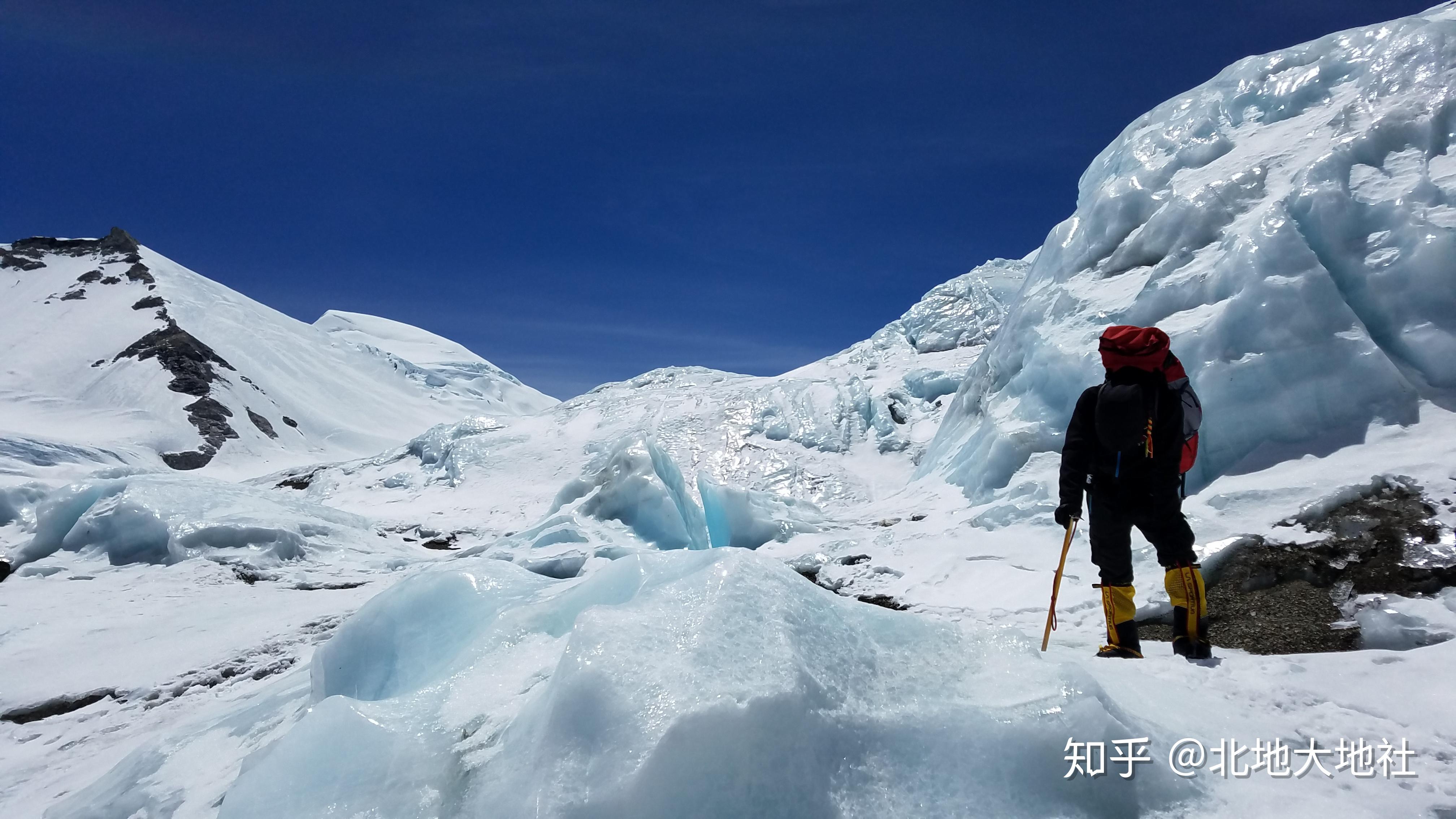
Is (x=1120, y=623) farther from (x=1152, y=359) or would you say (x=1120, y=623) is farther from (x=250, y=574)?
(x=250, y=574)

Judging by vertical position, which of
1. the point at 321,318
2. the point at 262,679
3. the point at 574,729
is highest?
the point at 321,318

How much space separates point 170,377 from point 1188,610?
5537cm

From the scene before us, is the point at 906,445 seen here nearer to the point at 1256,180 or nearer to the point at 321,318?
the point at 1256,180

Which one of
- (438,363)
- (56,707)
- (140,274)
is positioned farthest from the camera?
(438,363)

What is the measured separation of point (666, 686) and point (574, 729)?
1.04ft

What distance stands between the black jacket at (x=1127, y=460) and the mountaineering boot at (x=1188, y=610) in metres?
0.34

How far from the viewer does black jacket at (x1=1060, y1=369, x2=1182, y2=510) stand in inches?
139

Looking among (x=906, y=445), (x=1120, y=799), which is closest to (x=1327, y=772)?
(x=1120, y=799)

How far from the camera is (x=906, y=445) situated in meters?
17.7

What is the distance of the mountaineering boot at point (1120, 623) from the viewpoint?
3541 mm

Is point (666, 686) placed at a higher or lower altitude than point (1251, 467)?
lower

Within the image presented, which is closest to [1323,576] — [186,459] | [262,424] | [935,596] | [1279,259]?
[935,596]

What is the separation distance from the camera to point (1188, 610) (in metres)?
3.43

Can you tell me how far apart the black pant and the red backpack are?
0.88 feet
